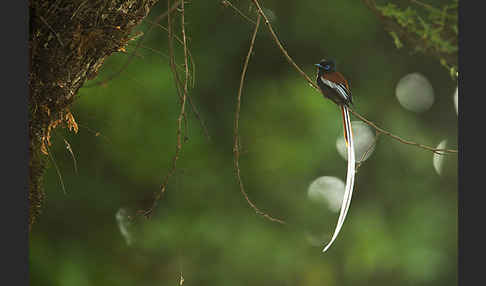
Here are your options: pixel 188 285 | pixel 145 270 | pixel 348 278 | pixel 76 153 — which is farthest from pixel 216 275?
pixel 76 153

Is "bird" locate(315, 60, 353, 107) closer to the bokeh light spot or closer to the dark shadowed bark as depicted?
the bokeh light spot

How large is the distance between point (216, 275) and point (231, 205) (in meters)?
0.29

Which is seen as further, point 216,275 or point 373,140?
point 216,275

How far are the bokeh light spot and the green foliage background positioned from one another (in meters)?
0.02

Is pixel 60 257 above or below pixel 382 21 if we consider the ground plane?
below

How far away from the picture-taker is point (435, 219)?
1461mm

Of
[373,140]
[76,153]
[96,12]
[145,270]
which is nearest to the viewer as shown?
[96,12]

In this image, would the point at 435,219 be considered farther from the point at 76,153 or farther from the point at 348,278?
the point at 76,153

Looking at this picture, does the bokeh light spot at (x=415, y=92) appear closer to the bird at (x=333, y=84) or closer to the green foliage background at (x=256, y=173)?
the green foliage background at (x=256, y=173)

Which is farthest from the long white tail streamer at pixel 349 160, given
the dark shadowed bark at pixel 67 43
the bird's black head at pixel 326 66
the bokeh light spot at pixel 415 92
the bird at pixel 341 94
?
the dark shadowed bark at pixel 67 43

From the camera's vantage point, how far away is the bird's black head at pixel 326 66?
1.46 m

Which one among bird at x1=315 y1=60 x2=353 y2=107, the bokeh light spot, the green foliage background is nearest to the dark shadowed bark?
the green foliage background

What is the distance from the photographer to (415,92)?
1509mm

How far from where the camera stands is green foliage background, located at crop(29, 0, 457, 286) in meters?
1.45
